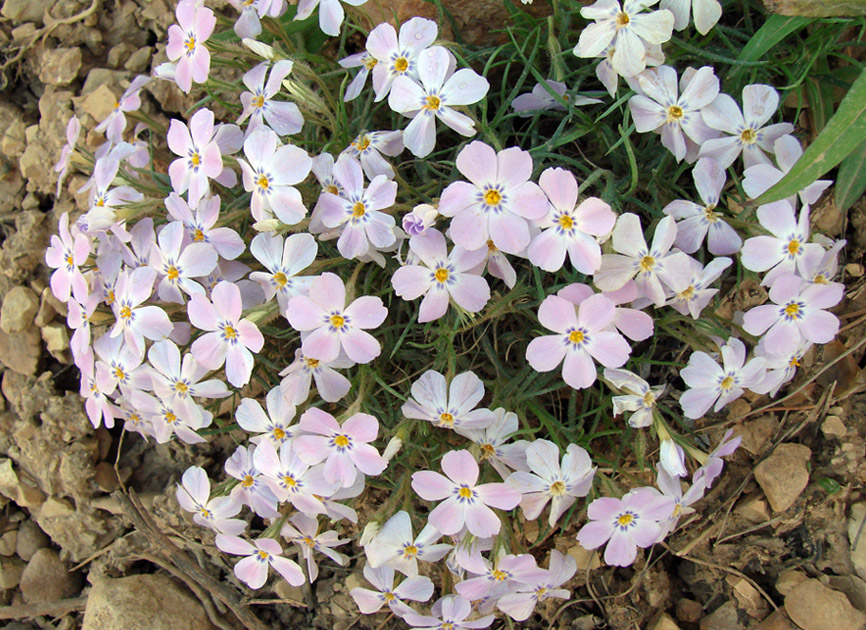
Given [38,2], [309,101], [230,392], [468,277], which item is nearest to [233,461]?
[230,392]

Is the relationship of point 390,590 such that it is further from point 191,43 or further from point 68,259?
point 191,43

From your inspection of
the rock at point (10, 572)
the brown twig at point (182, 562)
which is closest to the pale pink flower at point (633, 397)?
the brown twig at point (182, 562)

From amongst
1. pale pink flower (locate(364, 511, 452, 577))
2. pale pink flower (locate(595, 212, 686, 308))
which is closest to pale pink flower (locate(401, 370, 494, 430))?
pale pink flower (locate(364, 511, 452, 577))

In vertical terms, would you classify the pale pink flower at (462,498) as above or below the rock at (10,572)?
above

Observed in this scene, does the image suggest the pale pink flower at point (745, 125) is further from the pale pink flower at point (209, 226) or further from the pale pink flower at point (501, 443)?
the pale pink flower at point (209, 226)

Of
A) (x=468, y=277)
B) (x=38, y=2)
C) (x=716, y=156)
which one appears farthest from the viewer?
(x=38, y=2)

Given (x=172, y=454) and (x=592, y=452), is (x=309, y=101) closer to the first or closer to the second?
(x=592, y=452)

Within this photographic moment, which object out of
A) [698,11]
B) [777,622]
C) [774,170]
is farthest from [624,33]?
[777,622]
